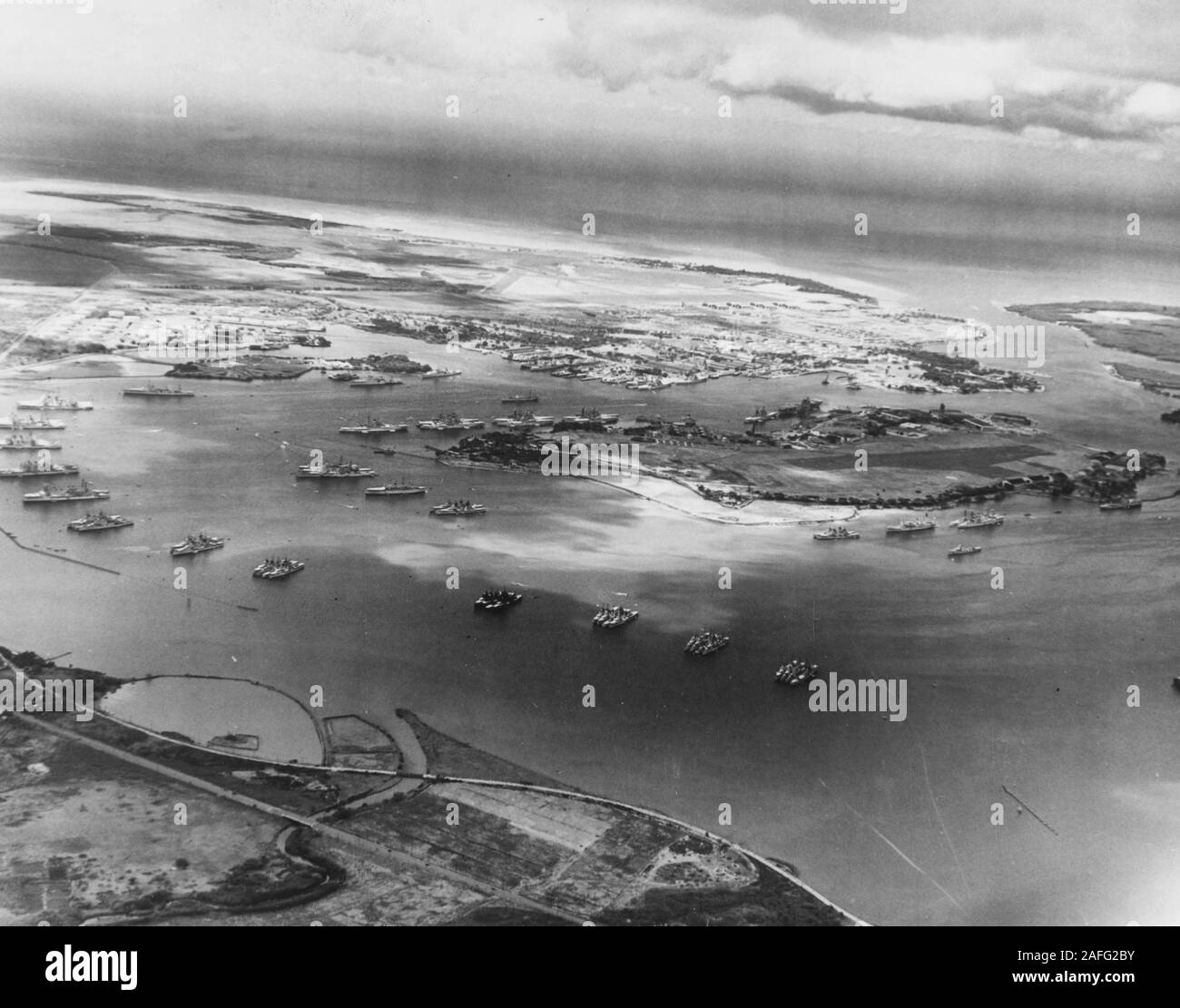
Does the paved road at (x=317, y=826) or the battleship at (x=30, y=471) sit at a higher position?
the battleship at (x=30, y=471)

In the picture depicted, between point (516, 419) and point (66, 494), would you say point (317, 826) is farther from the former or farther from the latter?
point (516, 419)

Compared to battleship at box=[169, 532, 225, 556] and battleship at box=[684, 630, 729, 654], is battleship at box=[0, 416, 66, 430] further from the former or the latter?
battleship at box=[684, 630, 729, 654]

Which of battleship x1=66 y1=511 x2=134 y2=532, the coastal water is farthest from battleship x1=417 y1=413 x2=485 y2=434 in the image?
battleship x1=66 y1=511 x2=134 y2=532

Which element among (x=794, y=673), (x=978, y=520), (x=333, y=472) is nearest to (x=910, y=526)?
(x=978, y=520)

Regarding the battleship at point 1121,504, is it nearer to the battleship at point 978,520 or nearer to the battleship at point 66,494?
the battleship at point 978,520

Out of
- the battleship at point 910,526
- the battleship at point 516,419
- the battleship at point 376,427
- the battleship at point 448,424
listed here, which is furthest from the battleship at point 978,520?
the battleship at point 376,427

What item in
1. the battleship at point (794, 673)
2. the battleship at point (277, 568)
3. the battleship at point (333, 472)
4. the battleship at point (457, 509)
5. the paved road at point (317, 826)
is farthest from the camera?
the battleship at point (333, 472)
